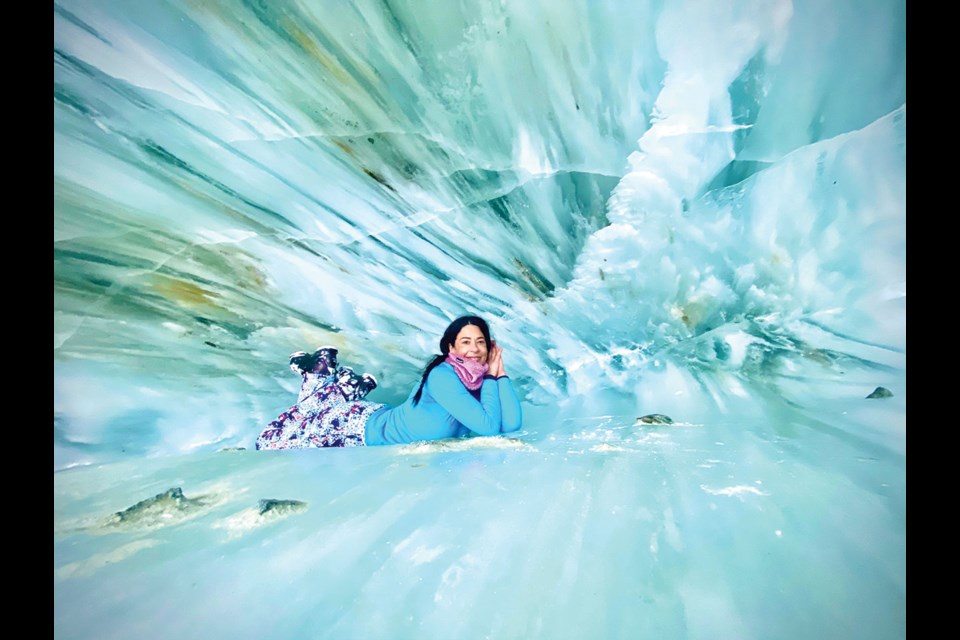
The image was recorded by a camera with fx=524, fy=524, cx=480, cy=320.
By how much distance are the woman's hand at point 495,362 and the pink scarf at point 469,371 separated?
0.09 feet

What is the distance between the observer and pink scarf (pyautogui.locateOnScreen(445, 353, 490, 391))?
2.04m

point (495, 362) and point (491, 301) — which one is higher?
point (491, 301)

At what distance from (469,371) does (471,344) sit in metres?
0.11

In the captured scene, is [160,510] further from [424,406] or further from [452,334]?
[452,334]

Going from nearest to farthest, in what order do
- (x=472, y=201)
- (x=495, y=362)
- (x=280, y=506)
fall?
(x=280, y=506) → (x=472, y=201) → (x=495, y=362)

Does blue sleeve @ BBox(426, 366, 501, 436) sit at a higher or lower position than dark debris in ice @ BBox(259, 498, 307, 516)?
higher

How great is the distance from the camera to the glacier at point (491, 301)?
1.54 metres

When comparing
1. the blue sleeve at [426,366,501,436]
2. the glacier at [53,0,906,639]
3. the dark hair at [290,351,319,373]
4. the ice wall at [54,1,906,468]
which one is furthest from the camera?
the dark hair at [290,351,319,373]

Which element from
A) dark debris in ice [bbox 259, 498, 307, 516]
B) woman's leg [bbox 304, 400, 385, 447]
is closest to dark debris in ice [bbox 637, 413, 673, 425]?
woman's leg [bbox 304, 400, 385, 447]

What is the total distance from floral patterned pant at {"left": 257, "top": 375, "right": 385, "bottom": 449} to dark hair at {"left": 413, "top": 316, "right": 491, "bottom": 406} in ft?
0.95

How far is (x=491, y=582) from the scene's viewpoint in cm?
152

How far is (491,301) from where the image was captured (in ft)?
6.89

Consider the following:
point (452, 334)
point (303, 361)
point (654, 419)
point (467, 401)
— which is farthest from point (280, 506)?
point (654, 419)

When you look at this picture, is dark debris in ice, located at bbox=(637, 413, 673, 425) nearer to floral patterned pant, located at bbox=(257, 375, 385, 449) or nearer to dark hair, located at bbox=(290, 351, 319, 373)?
floral patterned pant, located at bbox=(257, 375, 385, 449)
